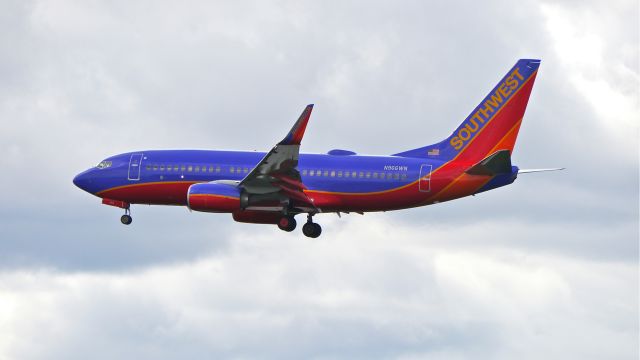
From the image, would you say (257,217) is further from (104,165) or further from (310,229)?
(104,165)

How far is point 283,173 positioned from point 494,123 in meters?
15.9

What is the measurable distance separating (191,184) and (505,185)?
22205mm

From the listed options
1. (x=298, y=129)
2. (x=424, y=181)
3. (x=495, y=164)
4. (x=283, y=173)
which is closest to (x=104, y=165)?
(x=283, y=173)

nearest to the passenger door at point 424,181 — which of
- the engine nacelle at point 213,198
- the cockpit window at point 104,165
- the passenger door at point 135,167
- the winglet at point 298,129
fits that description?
the winglet at point 298,129

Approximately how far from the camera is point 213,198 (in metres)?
89.4

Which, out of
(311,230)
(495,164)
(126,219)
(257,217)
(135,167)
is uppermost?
(135,167)

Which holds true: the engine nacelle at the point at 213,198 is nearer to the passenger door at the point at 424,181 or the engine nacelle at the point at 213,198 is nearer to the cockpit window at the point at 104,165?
the cockpit window at the point at 104,165

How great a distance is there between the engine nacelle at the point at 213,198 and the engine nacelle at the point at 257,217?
16.1 ft

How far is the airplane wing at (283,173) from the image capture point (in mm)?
85562

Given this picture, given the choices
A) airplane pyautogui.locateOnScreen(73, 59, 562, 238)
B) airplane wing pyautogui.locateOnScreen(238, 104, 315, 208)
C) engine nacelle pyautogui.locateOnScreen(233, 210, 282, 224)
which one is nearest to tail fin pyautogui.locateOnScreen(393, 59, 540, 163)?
airplane pyautogui.locateOnScreen(73, 59, 562, 238)

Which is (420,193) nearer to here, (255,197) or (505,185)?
(505,185)

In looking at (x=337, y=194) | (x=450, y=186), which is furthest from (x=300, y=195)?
(x=450, y=186)

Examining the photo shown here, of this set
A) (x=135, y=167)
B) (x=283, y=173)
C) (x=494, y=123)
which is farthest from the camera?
(x=135, y=167)

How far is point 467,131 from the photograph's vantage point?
9425cm
